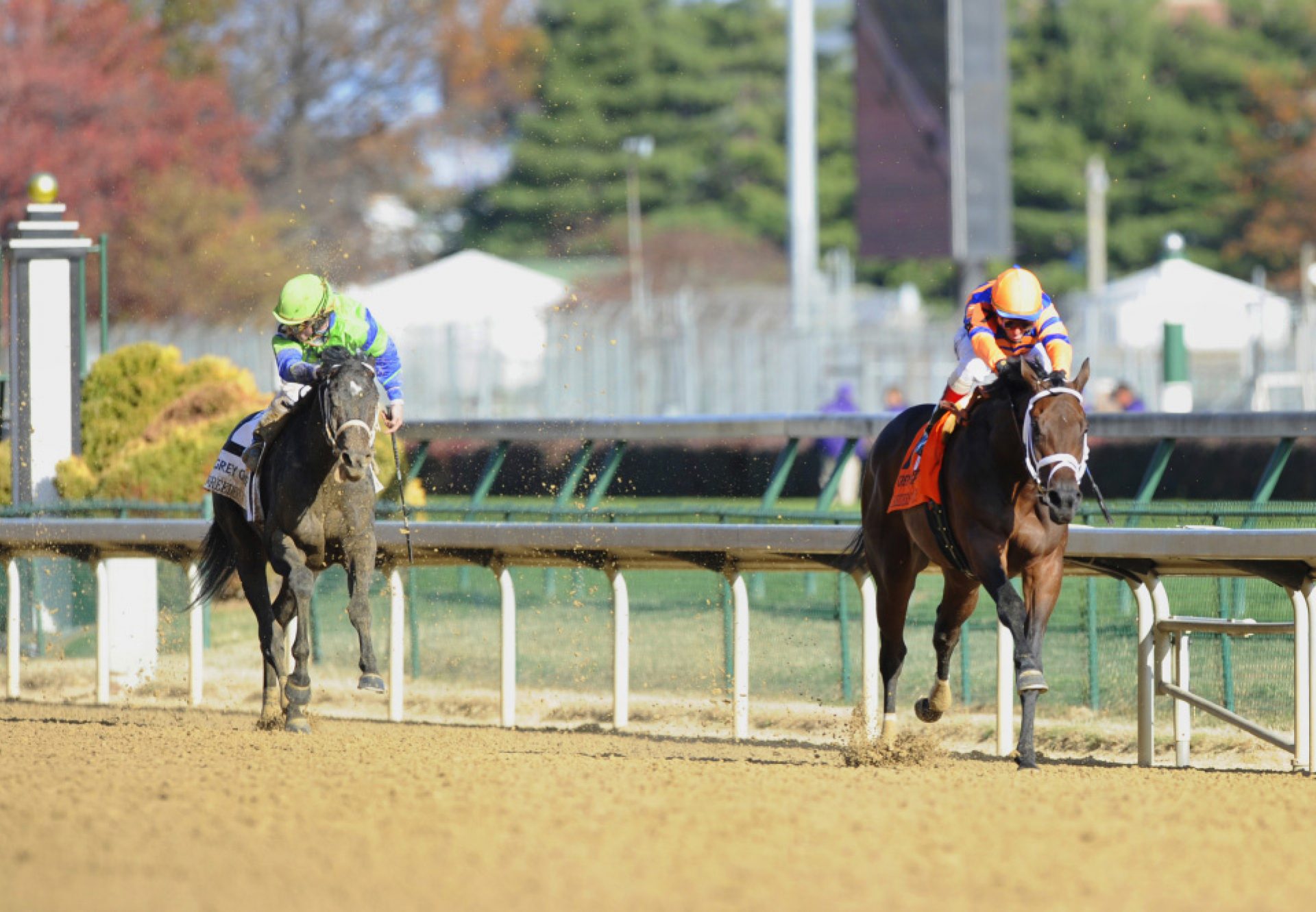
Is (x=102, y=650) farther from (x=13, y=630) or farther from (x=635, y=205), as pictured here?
(x=635, y=205)

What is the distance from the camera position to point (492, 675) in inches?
385

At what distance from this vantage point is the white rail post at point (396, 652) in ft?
28.8

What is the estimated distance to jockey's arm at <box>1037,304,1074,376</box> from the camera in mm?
6805

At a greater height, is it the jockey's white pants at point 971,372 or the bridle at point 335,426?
the jockey's white pants at point 971,372

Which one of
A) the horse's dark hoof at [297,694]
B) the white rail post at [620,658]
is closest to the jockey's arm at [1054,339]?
the white rail post at [620,658]

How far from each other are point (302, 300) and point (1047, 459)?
3.19 meters

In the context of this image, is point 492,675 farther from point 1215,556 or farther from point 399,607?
point 1215,556

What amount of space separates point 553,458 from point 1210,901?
8.92 meters

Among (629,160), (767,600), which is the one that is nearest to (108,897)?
(767,600)

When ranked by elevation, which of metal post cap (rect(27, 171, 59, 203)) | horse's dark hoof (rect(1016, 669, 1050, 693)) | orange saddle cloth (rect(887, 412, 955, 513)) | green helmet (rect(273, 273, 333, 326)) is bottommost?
horse's dark hoof (rect(1016, 669, 1050, 693))

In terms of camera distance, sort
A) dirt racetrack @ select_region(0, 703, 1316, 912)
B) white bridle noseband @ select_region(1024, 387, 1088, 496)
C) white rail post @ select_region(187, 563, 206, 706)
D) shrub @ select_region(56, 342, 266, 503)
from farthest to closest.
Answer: shrub @ select_region(56, 342, 266, 503) < white rail post @ select_region(187, 563, 206, 706) < white bridle noseband @ select_region(1024, 387, 1088, 496) < dirt racetrack @ select_region(0, 703, 1316, 912)

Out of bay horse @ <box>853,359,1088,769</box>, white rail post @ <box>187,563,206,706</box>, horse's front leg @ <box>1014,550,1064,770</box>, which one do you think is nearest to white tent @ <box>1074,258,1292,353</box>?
white rail post @ <box>187,563,206,706</box>

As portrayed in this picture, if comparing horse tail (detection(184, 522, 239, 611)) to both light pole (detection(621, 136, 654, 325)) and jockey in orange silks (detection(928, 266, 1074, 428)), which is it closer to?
jockey in orange silks (detection(928, 266, 1074, 428))

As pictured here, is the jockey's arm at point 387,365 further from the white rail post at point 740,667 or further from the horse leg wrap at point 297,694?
the white rail post at point 740,667
